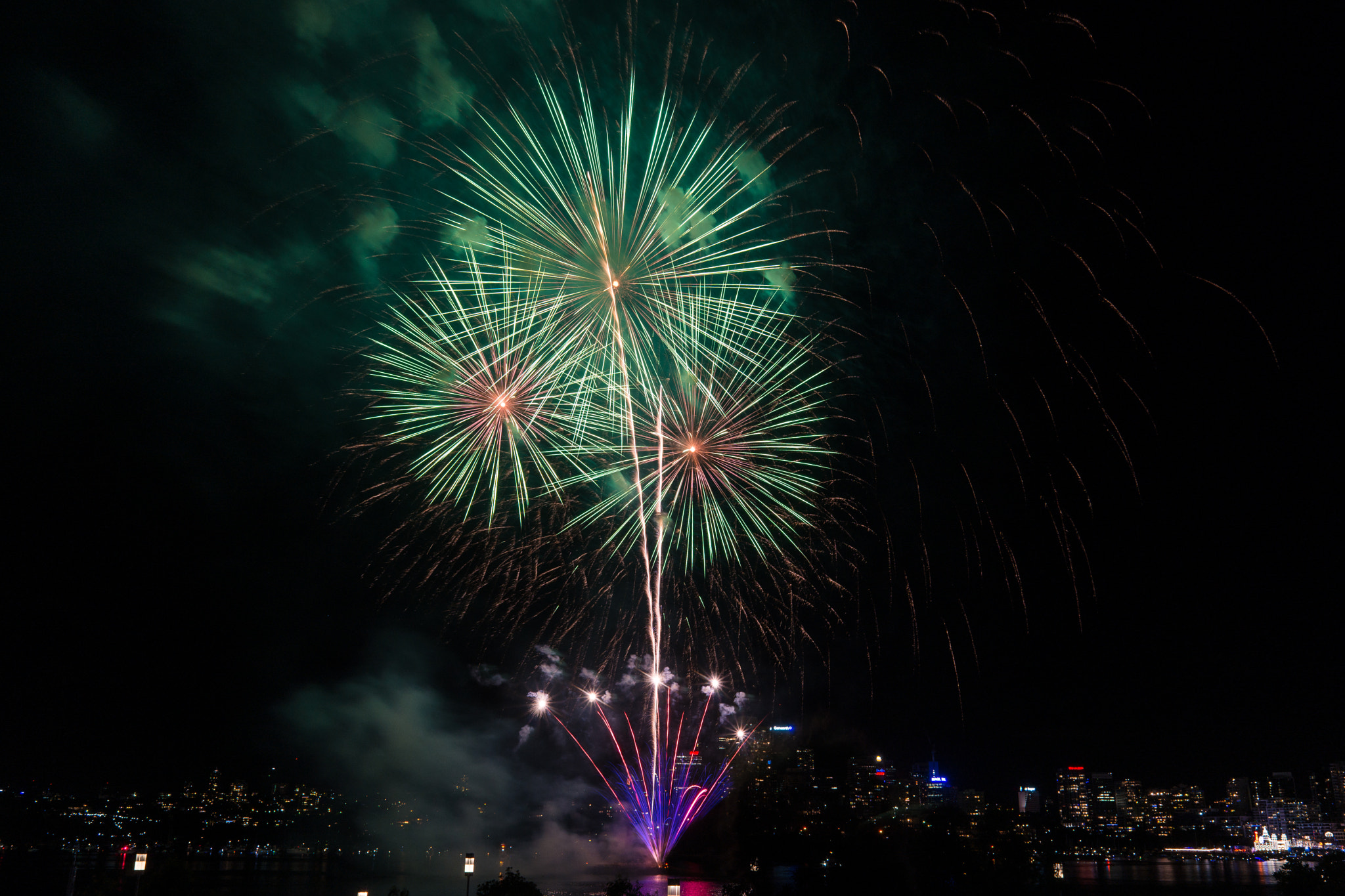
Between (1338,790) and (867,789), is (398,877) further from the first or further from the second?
(1338,790)

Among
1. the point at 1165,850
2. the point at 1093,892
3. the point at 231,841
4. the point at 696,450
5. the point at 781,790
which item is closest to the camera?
the point at 696,450

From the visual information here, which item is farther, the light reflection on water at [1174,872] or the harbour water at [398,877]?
the light reflection on water at [1174,872]

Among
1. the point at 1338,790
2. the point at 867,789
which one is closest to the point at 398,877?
the point at 867,789

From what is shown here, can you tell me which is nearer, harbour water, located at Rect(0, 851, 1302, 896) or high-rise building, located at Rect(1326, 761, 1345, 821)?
harbour water, located at Rect(0, 851, 1302, 896)

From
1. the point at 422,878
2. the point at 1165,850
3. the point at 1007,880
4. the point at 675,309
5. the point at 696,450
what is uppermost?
the point at 675,309

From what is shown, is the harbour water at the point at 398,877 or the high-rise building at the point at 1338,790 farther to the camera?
the high-rise building at the point at 1338,790

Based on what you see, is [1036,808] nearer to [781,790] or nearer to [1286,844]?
[1286,844]

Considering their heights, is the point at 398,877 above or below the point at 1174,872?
above

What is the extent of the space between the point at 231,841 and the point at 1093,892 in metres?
178

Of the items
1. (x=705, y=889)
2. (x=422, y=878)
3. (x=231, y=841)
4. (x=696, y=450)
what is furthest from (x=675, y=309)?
(x=231, y=841)

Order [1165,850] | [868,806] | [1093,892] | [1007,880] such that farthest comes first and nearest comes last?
[1165,850]
[868,806]
[1093,892]
[1007,880]

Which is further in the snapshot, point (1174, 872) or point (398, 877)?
point (1174, 872)

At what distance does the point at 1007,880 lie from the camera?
46.2m

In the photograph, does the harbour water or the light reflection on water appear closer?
the harbour water
